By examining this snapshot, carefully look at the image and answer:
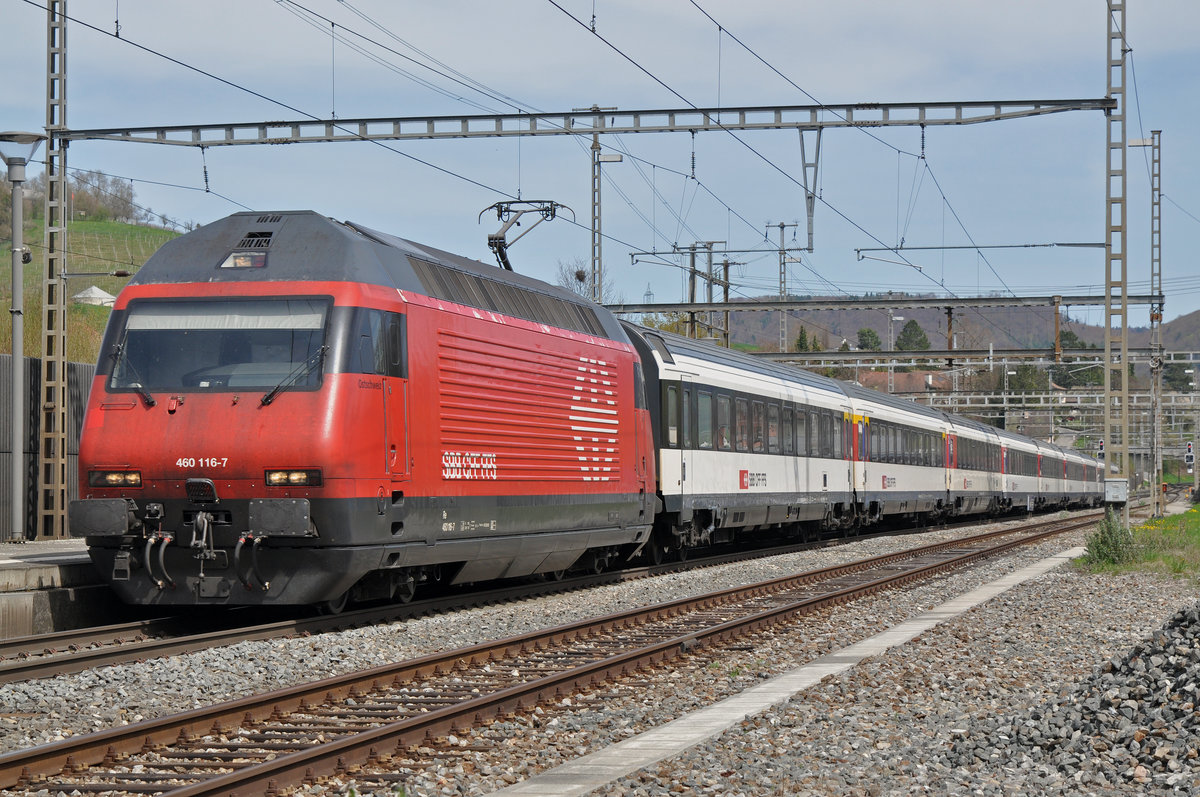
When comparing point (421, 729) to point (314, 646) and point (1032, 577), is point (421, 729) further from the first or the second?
point (1032, 577)

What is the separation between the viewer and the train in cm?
1186

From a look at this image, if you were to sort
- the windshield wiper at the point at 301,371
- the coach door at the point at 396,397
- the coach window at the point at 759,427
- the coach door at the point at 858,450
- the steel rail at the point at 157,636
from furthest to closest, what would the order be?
the coach door at the point at 858,450
the coach window at the point at 759,427
the coach door at the point at 396,397
the windshield wiper at the point at 301,371
the steel rail at the point at 157,636

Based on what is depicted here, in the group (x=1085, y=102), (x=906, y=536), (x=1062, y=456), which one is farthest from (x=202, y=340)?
(x=1062, y=456)

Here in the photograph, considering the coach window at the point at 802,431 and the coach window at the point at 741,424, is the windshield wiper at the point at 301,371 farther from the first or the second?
the coach window at the point at 802,431

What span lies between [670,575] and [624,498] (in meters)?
2.65

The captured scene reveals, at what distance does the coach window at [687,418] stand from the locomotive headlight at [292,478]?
1011 cm

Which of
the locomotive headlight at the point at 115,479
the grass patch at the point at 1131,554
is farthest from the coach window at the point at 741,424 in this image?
the locomotive headlight at the point at 115,479

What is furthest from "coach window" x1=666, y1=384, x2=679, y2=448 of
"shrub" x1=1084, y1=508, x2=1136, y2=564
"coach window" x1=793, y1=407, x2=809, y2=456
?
"shrub" x1=1084, y1=508, x2=1136, y2=564

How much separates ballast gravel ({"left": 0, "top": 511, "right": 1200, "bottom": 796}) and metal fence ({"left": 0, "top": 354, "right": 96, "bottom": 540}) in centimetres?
1192

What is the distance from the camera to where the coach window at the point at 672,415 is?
20.6 meters

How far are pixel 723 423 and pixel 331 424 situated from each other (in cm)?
1222

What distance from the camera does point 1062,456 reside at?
68.2 meters

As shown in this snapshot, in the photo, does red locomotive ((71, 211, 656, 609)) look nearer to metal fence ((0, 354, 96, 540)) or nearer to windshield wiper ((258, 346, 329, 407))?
windshield wiper ((258, 346, 329, 407))

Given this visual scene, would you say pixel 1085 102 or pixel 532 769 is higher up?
pixel 1085 102
